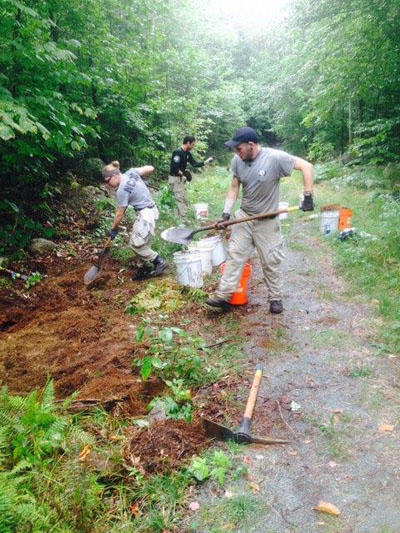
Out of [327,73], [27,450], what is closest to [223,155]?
[327,73]

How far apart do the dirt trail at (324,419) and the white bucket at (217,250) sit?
1.45 metres

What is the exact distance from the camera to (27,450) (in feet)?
7.43

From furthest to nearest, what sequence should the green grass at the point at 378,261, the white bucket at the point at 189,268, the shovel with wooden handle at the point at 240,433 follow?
the white bucket at the point at 189,268 < the green grass at the point at 378,261 < the shovel with wooden handle at the point at 240,433

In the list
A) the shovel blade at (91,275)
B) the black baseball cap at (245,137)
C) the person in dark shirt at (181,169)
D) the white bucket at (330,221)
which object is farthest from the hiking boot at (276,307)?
the person in dark shirt at (181,169)

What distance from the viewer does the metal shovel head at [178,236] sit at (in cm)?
509

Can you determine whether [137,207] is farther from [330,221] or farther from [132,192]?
[330,221]

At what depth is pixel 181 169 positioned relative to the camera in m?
8.30

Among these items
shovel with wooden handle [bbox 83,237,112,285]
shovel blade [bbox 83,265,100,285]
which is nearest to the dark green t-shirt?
shovel with wooden handle [bbox 83,237,112,285]

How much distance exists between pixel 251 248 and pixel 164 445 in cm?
274

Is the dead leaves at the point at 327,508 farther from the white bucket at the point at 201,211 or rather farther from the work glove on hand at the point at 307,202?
the white bucket at the point at 201,211

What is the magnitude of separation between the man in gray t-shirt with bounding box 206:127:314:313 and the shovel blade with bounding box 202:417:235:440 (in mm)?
2023

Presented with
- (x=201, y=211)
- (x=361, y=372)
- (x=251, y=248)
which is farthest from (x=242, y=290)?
(x=201, y=211)

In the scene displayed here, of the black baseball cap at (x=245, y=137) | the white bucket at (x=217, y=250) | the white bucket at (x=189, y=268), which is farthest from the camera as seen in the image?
the white bucket at (x=217, y=250)

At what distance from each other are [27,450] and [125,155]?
1053cm
